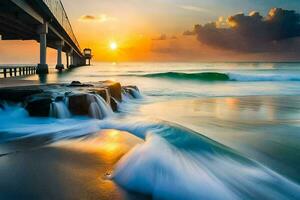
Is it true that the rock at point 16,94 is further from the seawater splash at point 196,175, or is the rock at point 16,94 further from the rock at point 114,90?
the seawater splash at point 196,175

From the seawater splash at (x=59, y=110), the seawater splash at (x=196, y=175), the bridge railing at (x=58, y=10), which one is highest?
the bridge railing at (x=58, y=10)

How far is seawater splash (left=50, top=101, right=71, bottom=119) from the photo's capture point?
28.6 ft

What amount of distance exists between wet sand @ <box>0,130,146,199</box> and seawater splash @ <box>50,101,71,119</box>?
210cm

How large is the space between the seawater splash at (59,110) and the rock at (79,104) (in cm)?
19

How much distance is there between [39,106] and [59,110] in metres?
0.56

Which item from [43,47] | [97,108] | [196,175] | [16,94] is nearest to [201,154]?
[196,175]

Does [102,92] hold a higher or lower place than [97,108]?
higher

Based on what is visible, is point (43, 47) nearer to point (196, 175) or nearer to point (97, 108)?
point (97, 108)

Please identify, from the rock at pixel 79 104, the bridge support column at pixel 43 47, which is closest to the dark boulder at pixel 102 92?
the rock at pixel 79 104

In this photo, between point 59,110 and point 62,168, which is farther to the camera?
point 59,110

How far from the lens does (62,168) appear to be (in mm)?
4594

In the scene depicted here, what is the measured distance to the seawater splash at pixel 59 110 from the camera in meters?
8.70

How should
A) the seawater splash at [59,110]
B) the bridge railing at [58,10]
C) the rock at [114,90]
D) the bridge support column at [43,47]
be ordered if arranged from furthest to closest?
1. the bridge support column at [43,47]
2. the bridge railing at [58,10]
3. the rock at [114,90]
4. the seawater splash at [59,110]

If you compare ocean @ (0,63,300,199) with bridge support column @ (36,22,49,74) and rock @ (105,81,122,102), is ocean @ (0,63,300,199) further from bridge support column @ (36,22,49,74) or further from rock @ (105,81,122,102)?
bridge support column @ (36,22,49,74)
